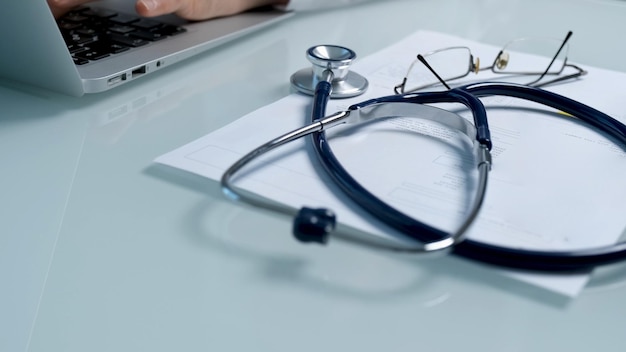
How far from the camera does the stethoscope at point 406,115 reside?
0.44 meters

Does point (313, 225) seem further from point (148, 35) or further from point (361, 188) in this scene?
point (148, 35)

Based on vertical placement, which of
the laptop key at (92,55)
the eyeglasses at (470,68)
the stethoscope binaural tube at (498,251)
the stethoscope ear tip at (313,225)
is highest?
the stethoscope ear tip at (313,225)

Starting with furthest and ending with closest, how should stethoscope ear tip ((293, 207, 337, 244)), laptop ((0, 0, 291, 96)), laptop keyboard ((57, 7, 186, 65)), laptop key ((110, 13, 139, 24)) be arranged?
laptop key ((110, 13, 139, 24))
laptop keyboard ((57, 7, 186, 65))
laptop ((0, 0, 291, 96))
stethoscope ear tip ((293, 207, 337, 244))

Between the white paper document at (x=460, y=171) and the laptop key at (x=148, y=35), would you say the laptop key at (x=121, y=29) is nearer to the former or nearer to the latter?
the laptop key at (x=148, y=35)

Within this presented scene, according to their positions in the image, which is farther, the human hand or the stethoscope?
the human hand

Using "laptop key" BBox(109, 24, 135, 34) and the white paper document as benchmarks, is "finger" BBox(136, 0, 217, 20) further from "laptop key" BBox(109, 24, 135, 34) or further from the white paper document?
the white paper document

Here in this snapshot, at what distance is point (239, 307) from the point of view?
1.40ft

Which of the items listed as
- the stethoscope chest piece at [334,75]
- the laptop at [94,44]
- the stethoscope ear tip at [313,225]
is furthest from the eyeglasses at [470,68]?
the stethoscope ear tip at [313,225]

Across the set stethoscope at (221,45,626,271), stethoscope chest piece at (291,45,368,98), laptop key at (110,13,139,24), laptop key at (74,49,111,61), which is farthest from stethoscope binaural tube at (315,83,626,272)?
laptop key at (110,13,139,24)

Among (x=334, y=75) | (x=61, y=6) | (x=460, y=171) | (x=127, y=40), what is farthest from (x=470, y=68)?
(x=61, y=6)

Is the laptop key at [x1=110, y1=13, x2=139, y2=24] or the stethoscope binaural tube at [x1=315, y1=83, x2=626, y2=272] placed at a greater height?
the stethoscope binaural tube at [x1=315, y1=83, x2=626, y2=272]

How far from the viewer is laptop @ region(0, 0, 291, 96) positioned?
650 millimetres

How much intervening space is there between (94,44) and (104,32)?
2.5 inches

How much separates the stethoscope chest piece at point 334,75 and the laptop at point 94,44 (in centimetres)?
15
